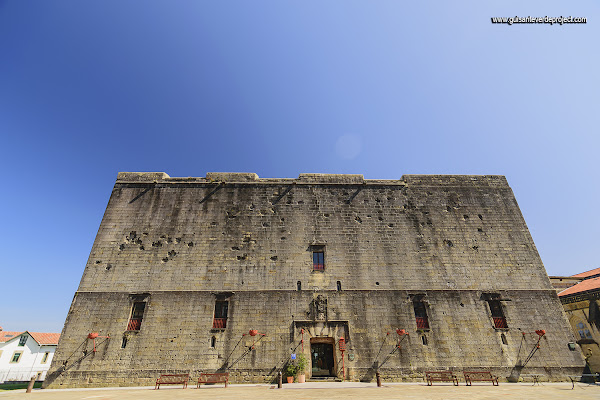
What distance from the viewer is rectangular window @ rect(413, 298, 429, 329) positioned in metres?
14.2

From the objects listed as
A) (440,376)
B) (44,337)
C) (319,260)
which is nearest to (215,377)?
(319,260)

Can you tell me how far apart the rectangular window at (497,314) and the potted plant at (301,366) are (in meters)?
10.2

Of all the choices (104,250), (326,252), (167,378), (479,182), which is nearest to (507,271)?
(479,182)

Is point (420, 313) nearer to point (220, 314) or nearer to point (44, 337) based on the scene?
point (220, 314)

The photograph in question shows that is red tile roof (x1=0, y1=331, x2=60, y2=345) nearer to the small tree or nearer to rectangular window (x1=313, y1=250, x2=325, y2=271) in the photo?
the small tree

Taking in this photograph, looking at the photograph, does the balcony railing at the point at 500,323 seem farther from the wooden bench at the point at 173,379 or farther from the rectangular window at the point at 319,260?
the wooden bench at the point at 173,379

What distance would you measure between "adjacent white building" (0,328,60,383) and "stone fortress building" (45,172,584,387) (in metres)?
33.8

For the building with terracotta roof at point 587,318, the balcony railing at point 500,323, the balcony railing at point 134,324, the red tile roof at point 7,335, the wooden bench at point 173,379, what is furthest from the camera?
the red tile roof at point 7,335

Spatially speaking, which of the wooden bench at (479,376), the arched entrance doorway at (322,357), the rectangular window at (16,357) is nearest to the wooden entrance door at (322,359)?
the arched entrance doorway at (322,357)

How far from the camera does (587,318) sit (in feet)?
50.1

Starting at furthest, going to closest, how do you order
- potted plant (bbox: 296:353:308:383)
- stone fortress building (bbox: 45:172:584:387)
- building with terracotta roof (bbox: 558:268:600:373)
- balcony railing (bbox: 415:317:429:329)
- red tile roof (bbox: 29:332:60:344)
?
red tile roof (bbox: 29:332:60:344), building with terracotta roof (bbox: 558:268:600:373), balcony railing (bbox: 415:317:429:329), stone fortress building (bbox: 45:172:584:387), potted plant (bbox: 296:353:308:383)

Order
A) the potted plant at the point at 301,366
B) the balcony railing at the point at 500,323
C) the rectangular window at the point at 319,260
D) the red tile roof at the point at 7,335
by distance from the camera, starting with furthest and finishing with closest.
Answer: the red tile roof at the point at 7,335 → the rectangular window at the point at 319,260 → the balcony railing at the point at 500,323 → the potted plant at the point at 301,366

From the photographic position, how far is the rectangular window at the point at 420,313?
1419cm

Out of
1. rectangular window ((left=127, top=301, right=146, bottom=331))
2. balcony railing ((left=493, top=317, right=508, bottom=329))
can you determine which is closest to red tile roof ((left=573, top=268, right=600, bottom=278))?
balcony railing ((left=493, top=317, right=508, bottom=329))
